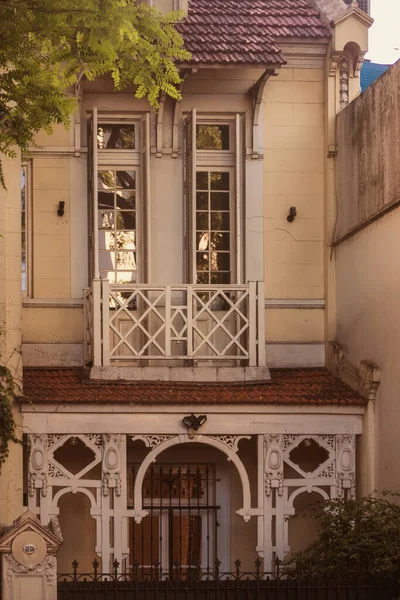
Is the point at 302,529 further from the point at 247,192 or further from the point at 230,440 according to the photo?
the point at 247,192

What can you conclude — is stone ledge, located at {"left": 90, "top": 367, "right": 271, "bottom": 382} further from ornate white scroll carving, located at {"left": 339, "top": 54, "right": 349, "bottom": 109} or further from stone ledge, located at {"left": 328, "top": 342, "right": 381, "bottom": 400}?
ornate white scroll carving, located at {"left": 339, "top": 54, "right": 349, "bottom": 109}

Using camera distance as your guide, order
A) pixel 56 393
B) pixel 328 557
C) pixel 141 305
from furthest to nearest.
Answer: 1. pixel 141 305
2. pixel 56 393
3. pixel 328 557

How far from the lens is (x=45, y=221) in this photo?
19.9 m

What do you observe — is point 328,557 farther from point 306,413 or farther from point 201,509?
point 201,509

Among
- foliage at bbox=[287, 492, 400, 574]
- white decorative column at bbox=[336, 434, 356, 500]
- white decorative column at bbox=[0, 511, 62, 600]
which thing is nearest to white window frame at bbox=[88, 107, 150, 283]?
white decorative column at bbox=[336, 434, 356, 500]

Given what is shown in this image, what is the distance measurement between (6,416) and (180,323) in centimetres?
353

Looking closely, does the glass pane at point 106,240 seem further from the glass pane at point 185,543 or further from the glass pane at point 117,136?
the glass pane at point 185,543

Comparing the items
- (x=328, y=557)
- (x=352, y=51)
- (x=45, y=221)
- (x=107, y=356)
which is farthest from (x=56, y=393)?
(x=352, y=51)

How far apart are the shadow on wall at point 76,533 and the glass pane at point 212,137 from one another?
4.89 metres

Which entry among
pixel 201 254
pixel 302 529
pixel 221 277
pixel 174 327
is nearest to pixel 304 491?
pixel 302 529

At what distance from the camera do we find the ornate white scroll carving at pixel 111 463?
18.1m

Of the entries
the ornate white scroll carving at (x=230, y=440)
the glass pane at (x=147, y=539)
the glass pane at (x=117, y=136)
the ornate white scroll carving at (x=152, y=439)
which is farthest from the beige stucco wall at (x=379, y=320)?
the glass pane at (x=117, y=136)

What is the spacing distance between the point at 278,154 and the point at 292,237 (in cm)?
112

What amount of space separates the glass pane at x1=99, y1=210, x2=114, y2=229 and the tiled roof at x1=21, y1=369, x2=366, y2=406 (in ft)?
6.60
